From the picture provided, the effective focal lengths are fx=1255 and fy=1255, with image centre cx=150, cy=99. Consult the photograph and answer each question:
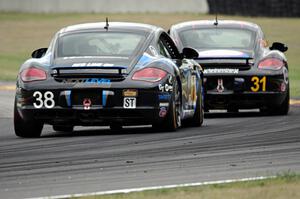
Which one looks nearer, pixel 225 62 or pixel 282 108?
pixel 225 62

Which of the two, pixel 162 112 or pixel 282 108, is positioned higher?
pixel 162 112

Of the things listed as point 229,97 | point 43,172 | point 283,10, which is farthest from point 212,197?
point 283,10

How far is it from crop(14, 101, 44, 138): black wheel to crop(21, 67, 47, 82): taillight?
39 centimetres

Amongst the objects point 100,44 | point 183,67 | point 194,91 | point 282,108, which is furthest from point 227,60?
point 100,44

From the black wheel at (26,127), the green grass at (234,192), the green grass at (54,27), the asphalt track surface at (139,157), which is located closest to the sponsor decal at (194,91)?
the asphalt track surface at (139,157)

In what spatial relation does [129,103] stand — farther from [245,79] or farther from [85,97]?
[245,79]

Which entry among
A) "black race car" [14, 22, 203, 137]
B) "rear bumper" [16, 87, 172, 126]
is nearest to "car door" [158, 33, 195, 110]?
"black race car" [14, 22, 203, 137]

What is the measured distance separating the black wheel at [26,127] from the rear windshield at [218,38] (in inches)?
189

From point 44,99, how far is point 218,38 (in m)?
5.41

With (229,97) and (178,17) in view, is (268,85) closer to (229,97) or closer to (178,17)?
(229,97)

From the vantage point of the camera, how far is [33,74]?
13508 mm

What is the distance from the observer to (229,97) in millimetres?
17219

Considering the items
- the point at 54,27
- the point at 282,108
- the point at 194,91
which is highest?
the point at 194,91

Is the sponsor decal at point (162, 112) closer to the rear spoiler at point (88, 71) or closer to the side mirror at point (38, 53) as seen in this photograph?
the rear spoiler at point (88, 71)
